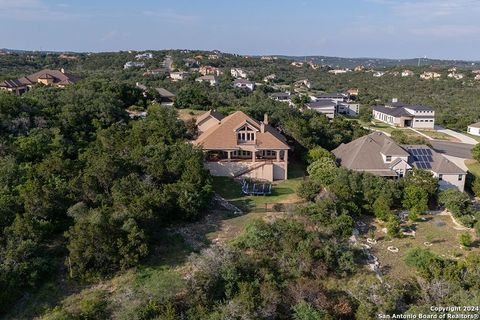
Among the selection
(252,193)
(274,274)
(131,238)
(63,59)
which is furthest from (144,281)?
(63,59)

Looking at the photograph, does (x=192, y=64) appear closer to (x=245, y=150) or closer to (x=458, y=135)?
(x=458, y=135)

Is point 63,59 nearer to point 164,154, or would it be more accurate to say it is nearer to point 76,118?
point 76,118

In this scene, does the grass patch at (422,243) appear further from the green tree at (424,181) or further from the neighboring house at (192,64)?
the neighboring house at (192,64)

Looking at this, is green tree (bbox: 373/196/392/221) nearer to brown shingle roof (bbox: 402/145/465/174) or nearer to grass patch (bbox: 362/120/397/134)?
brown shingle roof (bbox: 402/145/465/174)

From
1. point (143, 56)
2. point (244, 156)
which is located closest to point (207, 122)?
point (244, 156)

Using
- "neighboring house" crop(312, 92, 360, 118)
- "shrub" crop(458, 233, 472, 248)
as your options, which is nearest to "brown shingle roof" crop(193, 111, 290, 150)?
"shrub" crop(458, 233, 472, 248)

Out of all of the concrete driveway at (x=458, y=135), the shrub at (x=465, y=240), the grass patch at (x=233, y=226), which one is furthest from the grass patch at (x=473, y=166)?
the grass patch at (x=233, y=226)
